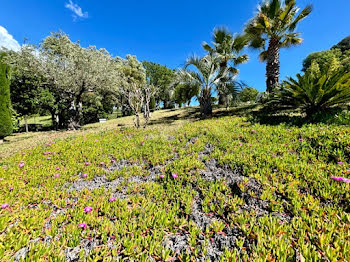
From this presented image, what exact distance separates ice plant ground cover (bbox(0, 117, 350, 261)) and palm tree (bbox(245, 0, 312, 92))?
767 cm

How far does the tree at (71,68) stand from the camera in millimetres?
10453

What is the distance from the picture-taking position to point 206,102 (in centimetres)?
1114

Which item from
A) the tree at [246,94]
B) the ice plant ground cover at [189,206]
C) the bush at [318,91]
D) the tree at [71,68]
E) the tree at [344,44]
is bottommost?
the ice plant ground cover at [189,206]

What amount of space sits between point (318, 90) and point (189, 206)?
259 inches

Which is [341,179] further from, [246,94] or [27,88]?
[27,88]

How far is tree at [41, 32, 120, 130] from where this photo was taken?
34.3ft

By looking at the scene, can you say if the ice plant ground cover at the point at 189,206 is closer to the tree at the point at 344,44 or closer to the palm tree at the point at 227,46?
the palm tree at the point at 227,46

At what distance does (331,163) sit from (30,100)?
61.0 ft

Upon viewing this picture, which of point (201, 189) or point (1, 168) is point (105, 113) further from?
point (201, 189)

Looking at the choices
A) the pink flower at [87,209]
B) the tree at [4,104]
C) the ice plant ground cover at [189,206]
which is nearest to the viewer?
the ice plant ground cover at [189,206]

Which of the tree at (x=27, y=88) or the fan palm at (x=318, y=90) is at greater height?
the tree at (x=27, y=88)

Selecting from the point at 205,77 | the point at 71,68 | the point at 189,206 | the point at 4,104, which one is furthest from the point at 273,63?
the point at 4,104

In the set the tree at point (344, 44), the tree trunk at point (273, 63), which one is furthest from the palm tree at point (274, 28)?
the tree at point (344, 44)

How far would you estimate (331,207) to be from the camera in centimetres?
204
